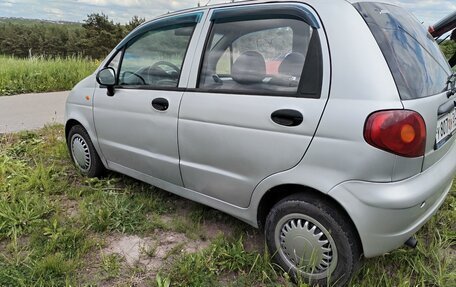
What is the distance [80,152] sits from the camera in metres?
3.77

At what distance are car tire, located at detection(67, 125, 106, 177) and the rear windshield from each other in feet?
9.04

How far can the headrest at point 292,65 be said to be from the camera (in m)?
2.07

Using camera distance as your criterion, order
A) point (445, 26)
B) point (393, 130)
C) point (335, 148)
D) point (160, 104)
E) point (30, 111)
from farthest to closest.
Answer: point (30, 111), point (445, 26), point (160, 104), point (335, 148), point (393, 130)

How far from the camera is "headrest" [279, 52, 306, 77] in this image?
6.79 feet

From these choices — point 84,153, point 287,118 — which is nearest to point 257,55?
point 287,118

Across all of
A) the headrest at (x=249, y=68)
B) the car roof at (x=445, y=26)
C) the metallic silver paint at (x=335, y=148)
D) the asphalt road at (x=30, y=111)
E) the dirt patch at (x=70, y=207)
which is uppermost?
the car roof at (x=445, y=26)

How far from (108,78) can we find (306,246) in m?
2.13

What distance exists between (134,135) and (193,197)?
738 millimetres

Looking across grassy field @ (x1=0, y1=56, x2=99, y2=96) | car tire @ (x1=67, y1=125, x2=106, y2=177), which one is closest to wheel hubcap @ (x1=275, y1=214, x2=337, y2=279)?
car tire @ (x1=67, y1=125, x2=106, y2=177)

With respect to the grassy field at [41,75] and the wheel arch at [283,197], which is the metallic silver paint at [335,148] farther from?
the grassy field at [41,75]

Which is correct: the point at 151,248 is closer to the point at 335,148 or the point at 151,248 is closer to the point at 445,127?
the point at 335,148

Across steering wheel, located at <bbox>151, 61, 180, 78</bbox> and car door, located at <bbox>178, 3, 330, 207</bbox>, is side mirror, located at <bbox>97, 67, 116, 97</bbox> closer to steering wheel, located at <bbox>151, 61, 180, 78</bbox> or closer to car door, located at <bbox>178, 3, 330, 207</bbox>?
steering wheel, located at <bbox>151, 61, 180, 78</bbox>

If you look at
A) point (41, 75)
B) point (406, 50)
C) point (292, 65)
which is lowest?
point (41, 75)

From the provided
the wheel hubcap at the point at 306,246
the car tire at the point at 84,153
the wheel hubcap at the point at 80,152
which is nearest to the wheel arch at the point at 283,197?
the wheel hubcap at the point at 306,246
